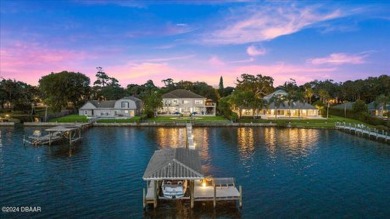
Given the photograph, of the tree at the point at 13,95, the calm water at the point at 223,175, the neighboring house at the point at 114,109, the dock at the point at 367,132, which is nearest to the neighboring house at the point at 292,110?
the dock at the point at 367,132

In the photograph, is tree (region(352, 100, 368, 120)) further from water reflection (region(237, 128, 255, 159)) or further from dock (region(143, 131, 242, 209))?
dock (region(143, 131, 242, 209))

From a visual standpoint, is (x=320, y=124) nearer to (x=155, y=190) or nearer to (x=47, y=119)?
(x=155, y=190)

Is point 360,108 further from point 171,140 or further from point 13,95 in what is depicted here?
point 13,95

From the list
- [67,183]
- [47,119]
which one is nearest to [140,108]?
[47,119]

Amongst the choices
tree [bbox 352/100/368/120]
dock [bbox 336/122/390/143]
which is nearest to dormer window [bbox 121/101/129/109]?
dock [bbox 336/122/390/143]

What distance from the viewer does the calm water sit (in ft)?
79.7

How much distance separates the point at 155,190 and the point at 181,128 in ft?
173

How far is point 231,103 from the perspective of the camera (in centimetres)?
9200

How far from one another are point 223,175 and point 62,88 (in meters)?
83.7

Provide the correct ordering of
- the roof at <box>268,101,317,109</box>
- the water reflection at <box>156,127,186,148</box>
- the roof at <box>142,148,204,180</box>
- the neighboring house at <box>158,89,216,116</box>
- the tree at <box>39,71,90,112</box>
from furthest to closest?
the neighboring house at <box>158,89,216,116</box> < the roof at <box>268,101,317,109</box> < the tree at <box>39,71,90,112</box> < the water reflection at <box>156,127,186,148</box> < the roof at <box>142,148,204,180</box>

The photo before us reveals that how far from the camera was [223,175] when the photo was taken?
3359cm

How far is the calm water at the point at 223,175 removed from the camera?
24.3 meters

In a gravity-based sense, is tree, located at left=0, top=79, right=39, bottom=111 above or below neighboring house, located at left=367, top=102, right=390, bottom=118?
above

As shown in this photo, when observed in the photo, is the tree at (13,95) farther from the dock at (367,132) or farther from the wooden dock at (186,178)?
the wooden dock at (186,178)
